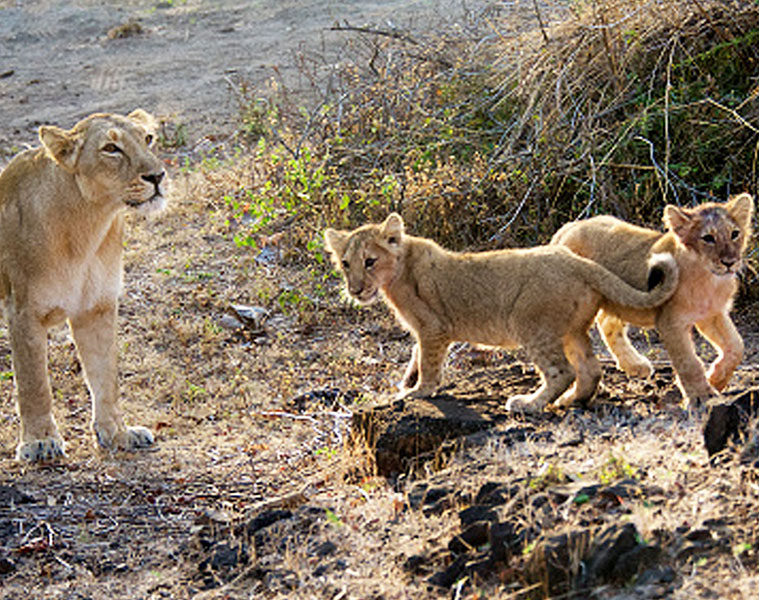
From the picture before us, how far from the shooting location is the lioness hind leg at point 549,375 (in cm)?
611

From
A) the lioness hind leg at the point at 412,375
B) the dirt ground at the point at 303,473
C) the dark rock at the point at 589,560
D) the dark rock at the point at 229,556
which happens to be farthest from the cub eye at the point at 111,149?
the dark rock at the point at 589,560

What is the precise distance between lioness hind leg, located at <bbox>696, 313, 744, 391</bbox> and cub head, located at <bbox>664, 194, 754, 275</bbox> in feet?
1.25

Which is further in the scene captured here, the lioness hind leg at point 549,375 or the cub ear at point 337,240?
the cub ear at point 337,240

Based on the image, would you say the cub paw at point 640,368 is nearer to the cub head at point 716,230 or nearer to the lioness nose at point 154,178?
the cub head at point 716,230

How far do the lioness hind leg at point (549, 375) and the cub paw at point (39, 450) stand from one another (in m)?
2.83

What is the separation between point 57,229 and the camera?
689cm

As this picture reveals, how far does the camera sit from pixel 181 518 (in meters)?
6.08

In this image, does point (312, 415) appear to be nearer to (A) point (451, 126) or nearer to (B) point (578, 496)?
(B) point (578, 496)

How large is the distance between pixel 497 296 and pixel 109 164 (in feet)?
8.11

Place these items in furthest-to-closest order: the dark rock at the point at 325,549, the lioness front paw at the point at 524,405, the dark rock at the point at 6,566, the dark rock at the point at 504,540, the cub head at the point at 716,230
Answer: the lioness front paw at the point at 524,405 < the cub head at the point at 716,230 < the dark rock at the point at 6,566 < the dark rock at the point at 325,549 < the dark rock at the point at 504,540

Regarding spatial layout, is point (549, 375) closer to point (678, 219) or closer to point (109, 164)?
point (678, 219)

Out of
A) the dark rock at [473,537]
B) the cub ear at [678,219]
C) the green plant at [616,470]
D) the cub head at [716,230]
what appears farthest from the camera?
the cub ear at [678,219]

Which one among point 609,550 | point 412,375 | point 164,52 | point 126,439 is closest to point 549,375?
point 412,375

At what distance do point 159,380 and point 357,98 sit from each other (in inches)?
176
